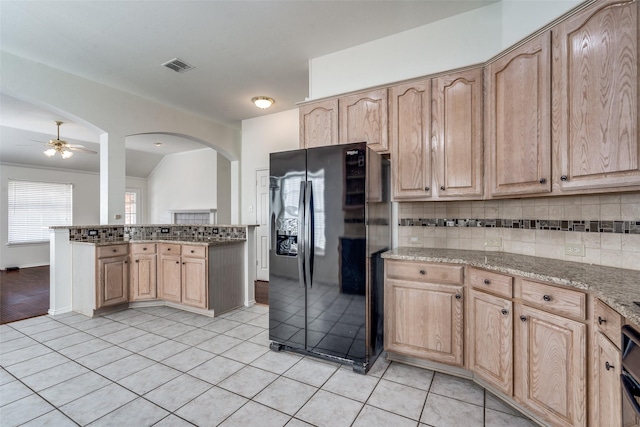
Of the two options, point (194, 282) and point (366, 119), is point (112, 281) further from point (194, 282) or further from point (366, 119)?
point (366, 119)

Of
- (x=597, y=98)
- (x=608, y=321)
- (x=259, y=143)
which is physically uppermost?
(x=259, y=143)

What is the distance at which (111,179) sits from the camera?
12.6 feet

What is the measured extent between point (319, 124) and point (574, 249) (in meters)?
2.33

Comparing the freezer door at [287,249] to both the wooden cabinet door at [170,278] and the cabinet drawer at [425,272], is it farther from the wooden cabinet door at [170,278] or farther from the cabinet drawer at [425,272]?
the wooden cabinet door at [170,278]

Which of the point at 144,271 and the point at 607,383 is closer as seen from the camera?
the point at 607,383

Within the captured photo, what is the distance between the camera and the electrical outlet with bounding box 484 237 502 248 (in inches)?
97.8

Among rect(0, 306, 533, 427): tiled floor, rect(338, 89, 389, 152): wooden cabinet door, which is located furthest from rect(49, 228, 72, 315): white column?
rect(338, 89, 389, 152): wooden cabinet door

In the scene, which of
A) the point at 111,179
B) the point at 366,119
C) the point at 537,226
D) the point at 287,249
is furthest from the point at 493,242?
the point at 111,179

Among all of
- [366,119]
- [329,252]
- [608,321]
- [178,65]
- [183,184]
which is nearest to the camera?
[608,321]

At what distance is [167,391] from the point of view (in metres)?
2.01

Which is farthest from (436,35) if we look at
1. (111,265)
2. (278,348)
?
(111,265)

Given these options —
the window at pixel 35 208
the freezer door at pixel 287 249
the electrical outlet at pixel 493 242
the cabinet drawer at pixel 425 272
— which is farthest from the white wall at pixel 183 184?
the electrical outlet at pixel 493 242

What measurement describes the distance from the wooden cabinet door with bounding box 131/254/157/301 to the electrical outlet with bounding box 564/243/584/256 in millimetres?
4287

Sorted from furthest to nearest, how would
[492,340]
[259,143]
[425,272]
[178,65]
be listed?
[259,143], [178,65], [425,272], [492,340]
